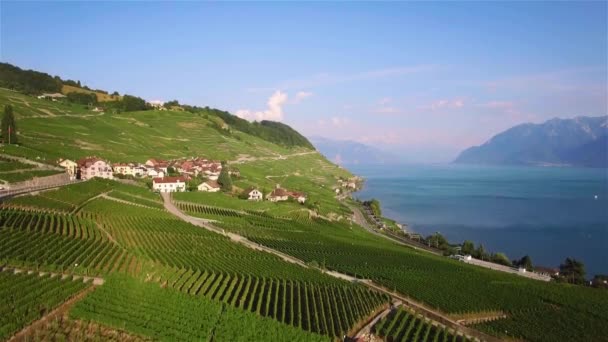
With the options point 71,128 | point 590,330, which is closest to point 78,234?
point 590,330

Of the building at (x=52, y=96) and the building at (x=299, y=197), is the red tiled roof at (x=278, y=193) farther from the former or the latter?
the building at (x=52, y=96)

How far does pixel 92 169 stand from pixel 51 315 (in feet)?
152

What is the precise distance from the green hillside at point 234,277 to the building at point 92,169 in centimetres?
352

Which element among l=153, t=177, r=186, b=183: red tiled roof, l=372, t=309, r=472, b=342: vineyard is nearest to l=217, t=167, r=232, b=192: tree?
l=153, t=177, r=186, b=183: red tiled roof

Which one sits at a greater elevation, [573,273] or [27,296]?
[27,296]

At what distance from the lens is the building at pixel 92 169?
205 feet

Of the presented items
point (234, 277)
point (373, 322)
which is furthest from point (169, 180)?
point (373, 322)

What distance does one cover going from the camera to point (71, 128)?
3479 inches

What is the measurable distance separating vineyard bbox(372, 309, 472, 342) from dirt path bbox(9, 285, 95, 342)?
52.8 feet

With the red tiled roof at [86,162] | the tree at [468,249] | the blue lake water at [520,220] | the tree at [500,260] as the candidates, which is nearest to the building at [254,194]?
the red tiled roof at [86,162]

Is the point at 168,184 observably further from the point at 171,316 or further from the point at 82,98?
the point at 82,98

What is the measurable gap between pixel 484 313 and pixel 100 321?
1032 inches

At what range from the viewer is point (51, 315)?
20.6 m

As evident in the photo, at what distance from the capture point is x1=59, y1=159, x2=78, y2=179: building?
5966cm
